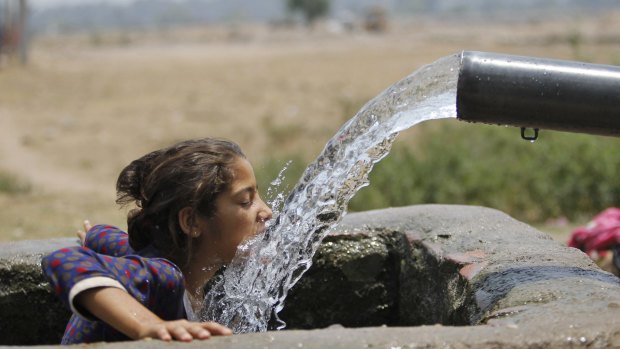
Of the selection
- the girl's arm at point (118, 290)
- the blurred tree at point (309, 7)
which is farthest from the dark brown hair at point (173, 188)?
the blurred tree at point (309, 7)

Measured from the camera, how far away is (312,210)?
2.62 meters

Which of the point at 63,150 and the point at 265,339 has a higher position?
the point at 265,339

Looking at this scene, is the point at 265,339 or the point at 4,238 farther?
the point at 4,238

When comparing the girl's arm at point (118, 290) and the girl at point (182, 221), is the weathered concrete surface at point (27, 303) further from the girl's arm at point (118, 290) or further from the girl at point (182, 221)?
the girl's arm at point (118, 290)

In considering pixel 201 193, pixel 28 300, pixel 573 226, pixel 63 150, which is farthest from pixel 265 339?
pixel 63 150

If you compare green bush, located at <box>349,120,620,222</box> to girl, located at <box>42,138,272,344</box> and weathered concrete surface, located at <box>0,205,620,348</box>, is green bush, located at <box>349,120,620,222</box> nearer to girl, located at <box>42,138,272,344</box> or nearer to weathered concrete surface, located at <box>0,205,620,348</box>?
weathered concrete surface, located at <box>0,205,620,348</box>

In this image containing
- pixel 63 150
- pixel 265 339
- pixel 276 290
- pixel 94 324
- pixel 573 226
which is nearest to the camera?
pixel 265 339

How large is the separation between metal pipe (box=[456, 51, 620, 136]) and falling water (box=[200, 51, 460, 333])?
0.25 meters

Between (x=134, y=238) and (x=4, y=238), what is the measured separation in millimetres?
4052

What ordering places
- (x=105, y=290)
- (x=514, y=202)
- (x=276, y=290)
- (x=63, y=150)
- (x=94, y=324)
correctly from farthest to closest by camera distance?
(x=63, y=150) → (x=514, y=202) → (x=276, y=290) → (x=94, y=324) → (x=105, y=290)

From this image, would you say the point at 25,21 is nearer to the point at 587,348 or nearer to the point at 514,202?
the point at 514,202

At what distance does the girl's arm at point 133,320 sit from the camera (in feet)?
5.71

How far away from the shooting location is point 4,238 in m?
6.08

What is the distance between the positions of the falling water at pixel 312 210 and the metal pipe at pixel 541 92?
25cm
